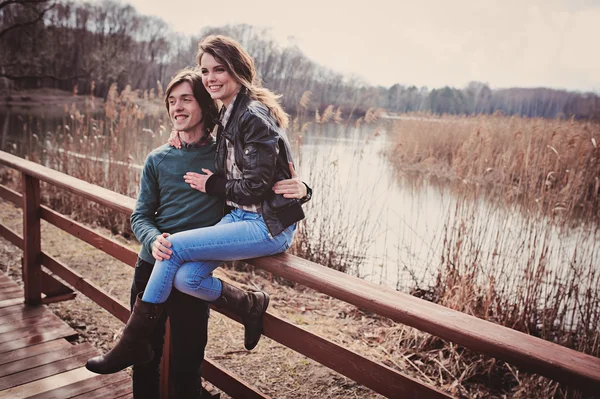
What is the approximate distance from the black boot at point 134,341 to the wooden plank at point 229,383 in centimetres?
38

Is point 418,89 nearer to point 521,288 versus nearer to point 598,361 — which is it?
point 521,288

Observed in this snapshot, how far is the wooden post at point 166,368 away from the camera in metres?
1.77

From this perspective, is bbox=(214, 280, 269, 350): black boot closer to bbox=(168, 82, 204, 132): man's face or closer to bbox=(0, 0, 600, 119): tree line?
bbox=(168, 82, 204, 132): man's face

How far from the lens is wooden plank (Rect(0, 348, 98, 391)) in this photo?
1.93m

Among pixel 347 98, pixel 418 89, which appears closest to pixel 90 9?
pixel 418 89

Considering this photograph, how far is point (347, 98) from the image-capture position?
579 cm

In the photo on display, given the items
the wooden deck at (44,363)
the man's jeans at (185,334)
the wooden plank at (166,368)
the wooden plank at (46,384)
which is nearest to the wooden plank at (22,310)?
the wooden deck at (44,363)

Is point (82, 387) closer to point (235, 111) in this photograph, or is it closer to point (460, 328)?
point (235, 111)

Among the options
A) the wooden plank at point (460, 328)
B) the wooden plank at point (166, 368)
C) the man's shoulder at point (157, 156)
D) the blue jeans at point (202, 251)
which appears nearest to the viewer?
the wooden plank at point (460, 328)

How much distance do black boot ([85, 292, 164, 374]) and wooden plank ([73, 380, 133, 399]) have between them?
1.69 ft

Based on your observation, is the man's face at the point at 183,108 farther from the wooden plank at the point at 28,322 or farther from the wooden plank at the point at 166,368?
the wooden plank at the point at 28,322

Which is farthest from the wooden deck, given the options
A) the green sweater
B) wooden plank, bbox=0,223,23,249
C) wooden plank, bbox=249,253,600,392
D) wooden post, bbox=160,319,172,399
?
wooden plank, bbox=249,253,600,392

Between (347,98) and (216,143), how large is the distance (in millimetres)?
4357

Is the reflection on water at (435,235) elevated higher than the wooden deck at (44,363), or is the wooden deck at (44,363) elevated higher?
the reflection on water at (435,235)
